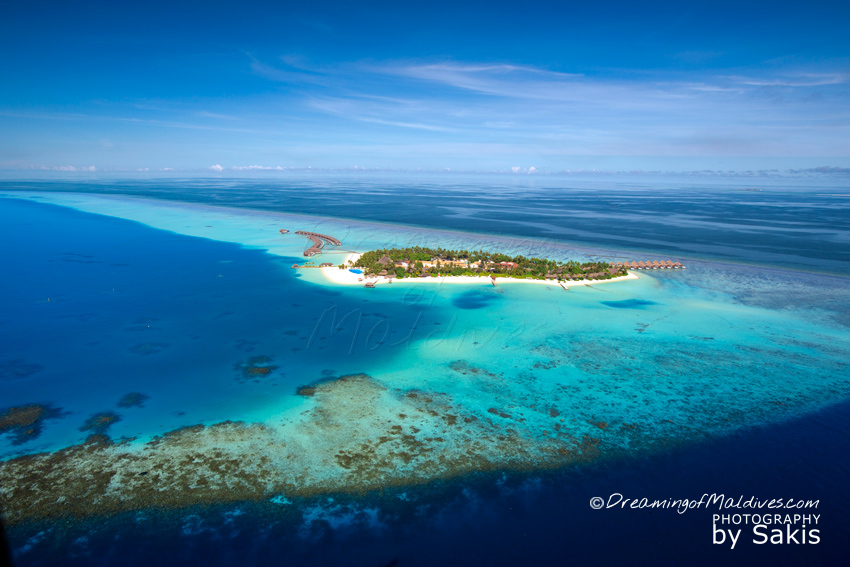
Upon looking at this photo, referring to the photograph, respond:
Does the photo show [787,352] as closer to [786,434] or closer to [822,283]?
[786,434]

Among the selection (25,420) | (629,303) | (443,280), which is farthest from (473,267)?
(25,420)

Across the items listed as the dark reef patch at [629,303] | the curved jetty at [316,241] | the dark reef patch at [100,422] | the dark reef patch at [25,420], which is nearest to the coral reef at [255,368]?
the dark reef patch at [100,422]

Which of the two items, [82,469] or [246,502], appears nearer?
[246,502]

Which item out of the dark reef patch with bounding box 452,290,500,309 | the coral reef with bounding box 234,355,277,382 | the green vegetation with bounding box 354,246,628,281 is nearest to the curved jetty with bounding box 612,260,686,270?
the green vegetation with bounding box 354,246,628,281

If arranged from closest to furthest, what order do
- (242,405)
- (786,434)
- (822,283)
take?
(786,434), (242,405), (822,283)

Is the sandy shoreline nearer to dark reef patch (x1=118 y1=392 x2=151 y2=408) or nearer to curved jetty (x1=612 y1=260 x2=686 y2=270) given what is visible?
curved jetty (x1=612 y1=260 x2=686 y2=270)

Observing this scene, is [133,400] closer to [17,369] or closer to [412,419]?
[17,369]

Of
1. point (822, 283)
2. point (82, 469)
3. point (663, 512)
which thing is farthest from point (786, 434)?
point (822, 283)

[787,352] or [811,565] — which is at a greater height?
[787,352]
